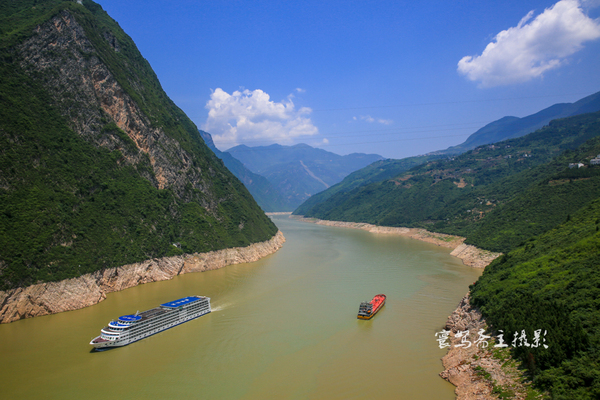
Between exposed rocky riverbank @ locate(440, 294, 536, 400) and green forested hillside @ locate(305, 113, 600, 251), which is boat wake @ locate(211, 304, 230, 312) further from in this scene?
green forested hillside @ locate(305, 113, 600, 251)

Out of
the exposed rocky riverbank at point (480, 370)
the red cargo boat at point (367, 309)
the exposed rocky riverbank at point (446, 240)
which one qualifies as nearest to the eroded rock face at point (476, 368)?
the exposed rocky riverbank at point (480, 370)

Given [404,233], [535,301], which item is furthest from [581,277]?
[404,233]

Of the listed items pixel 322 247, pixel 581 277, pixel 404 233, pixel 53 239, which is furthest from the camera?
pixel 404 233

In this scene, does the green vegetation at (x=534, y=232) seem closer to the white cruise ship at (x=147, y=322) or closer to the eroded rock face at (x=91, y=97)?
the white cruise ship at (x=147, y=322)

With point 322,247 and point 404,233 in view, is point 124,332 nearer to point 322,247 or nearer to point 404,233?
point 322,247

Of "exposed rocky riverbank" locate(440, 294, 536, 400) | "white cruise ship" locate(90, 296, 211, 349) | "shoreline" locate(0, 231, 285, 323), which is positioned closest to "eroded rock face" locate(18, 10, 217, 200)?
"shoreline" locate(0, 231, 285, 323)

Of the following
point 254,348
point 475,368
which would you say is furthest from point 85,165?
point 475,368
